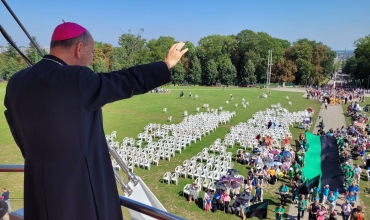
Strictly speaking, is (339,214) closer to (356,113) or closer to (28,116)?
(28,116)

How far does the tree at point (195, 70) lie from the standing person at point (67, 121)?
65751mm

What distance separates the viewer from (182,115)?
2933 centimetres

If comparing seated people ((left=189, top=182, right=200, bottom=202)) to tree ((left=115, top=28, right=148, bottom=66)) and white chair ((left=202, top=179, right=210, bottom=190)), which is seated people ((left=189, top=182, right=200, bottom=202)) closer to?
white chair ((left=202, top=179, right=210, bottom=190))

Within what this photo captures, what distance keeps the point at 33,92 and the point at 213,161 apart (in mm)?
13135

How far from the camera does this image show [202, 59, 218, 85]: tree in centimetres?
6712

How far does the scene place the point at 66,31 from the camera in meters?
1.57

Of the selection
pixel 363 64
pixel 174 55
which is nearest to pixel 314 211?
pixel 174 55

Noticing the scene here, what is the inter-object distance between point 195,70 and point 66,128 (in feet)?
218

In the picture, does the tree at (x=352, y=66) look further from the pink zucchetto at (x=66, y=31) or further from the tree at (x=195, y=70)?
the pink zucchetto at (x=66, y=31)

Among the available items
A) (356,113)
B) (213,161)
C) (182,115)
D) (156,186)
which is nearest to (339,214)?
(213,161)

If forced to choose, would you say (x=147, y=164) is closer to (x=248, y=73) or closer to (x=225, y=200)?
(x=225, y=200)

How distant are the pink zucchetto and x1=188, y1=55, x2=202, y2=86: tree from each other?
65714 mm

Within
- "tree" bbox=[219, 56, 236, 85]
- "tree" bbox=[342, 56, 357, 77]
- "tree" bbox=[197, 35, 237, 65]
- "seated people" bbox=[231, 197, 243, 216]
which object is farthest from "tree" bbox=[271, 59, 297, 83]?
"seated people" bbox=[231, 197, 243, 216]

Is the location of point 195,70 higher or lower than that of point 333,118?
higher
